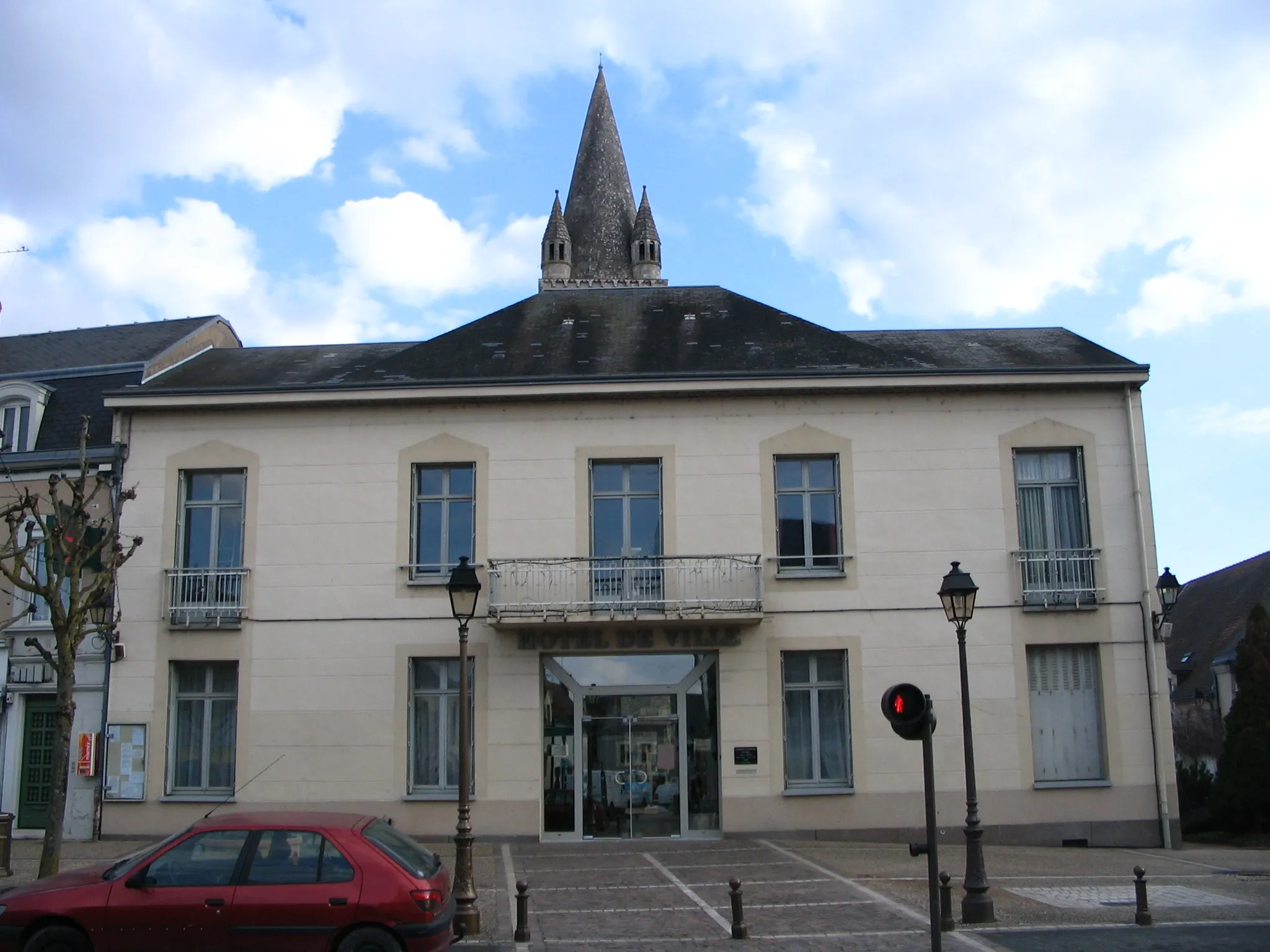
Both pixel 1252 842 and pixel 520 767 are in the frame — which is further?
pixel 1252 842

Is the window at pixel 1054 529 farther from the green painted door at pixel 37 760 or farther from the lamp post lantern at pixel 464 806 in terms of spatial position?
the green painted door at pixel 37 760

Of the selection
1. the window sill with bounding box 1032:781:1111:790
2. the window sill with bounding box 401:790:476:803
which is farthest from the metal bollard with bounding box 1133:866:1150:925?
the window sill with bounding box 401:790:476:803

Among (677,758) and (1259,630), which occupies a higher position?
(1259,630)

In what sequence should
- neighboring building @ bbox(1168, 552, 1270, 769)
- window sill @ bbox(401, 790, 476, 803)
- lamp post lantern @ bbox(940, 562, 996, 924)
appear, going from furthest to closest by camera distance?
neighboring building @ bbox(1168, 552, 1270, 769) < window sill @ bbox(401, 790, 476, 803) < lamp post lantern @ bbox(940, 562, 996, 924)

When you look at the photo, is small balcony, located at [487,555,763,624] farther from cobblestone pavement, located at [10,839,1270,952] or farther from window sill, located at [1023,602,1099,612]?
window sill, located at [1023,602,1099,612]

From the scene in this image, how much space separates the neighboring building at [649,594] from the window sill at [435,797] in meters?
0.07

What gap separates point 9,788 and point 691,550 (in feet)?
38.3

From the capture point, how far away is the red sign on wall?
62.1 ft

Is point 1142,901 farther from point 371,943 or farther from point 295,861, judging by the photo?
point 295,861

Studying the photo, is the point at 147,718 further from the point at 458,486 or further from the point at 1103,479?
the point at 1103,479

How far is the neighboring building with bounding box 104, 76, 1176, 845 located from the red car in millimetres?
8667

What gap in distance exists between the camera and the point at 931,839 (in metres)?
9.77

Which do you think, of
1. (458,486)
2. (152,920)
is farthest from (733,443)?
(152,920)

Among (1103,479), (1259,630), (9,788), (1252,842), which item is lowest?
(1252,842)
